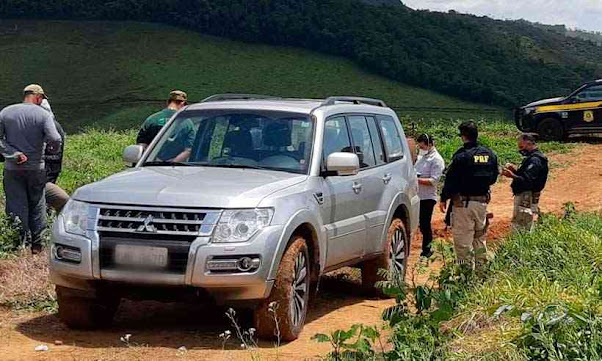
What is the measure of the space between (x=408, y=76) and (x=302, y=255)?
163 ft

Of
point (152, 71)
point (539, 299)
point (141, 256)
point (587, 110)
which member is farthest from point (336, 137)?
point (152, 71)

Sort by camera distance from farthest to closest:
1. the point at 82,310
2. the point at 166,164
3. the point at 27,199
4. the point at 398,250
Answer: the point at 27,199 → the point at 398,250 → the point at 166,164 → the point at 82,310

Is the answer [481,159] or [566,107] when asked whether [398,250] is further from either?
[566,107]

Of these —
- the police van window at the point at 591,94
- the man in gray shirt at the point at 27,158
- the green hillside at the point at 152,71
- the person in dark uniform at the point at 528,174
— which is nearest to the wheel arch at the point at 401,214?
the person in dark uniform at the point at 528,174

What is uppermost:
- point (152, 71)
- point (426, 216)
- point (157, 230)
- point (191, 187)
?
point (191, 187)

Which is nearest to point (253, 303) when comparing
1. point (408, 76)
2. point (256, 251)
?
point (256, 251)

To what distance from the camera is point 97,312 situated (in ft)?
22.2

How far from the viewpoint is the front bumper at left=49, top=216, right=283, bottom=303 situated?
602 centimetres

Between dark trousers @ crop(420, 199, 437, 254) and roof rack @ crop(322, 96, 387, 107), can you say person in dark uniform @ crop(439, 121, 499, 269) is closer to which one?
roof rack @ crop(322, 96, 387, 107)

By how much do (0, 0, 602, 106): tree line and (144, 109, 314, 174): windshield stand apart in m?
47.6

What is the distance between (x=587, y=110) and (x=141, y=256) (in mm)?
19928

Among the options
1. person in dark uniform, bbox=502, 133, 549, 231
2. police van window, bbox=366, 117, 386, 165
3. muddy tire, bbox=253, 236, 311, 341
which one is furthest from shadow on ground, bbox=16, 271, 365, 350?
person in dark uniform, bbox=502, 133, 549, 231

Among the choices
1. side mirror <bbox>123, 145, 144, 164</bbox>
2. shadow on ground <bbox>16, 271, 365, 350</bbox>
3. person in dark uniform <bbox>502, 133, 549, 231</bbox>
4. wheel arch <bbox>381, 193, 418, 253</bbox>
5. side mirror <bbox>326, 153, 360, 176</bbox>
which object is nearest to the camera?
shadow on ground <bbox>16, 271, 365, 350</bbox>

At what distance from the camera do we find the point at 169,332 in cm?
675
